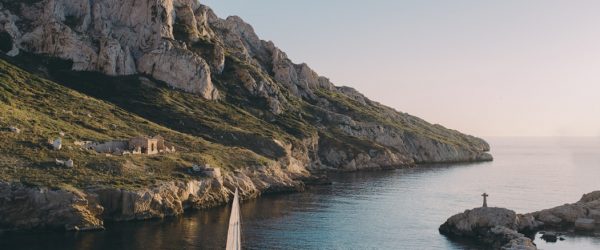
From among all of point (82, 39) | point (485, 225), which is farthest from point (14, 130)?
point (485, 225)

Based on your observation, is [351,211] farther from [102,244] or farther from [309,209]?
[102,244]

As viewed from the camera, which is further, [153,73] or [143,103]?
[153,73]

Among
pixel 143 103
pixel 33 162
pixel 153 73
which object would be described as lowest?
pixel 33 162

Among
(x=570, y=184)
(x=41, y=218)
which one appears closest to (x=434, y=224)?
(x=41, y=218)

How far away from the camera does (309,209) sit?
11550cm

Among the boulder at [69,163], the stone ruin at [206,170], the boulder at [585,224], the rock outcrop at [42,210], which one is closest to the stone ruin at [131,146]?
the stone ruin at [206,170]

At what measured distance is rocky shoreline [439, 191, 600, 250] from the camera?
85.0 meters

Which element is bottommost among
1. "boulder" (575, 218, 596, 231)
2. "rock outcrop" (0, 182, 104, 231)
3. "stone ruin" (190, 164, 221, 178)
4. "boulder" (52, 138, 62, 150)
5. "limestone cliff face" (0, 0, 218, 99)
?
"boulder" (575, 218, 596, 231)

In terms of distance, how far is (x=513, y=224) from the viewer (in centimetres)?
9075

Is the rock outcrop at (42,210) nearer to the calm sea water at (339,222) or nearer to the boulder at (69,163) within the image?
the calm sea water at (339,222)

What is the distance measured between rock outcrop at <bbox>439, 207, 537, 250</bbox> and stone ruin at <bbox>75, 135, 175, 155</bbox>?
65.6 metres

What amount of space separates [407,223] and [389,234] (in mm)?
11495

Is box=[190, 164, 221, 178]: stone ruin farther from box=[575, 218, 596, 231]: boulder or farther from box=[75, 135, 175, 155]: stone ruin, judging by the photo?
box=[575, 218, 596, 231]: boulder

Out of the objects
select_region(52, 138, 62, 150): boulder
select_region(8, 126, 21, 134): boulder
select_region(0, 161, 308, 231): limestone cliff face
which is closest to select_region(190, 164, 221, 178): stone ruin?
select_region(0, 161, 308, 231): limestone cliff face
